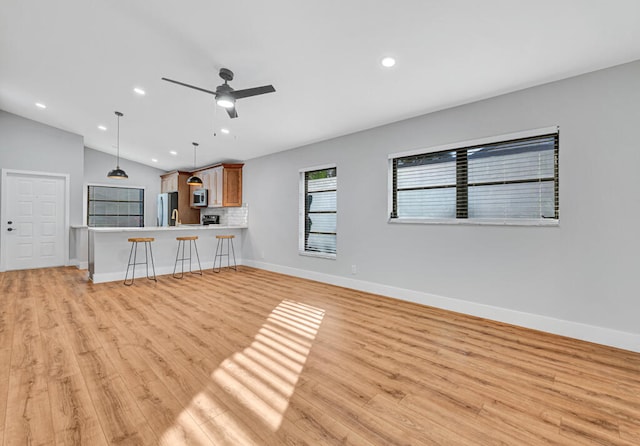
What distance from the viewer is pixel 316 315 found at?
3.63m

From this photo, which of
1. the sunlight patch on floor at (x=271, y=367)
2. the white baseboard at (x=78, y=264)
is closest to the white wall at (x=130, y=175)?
the white baseboard at (x=78, y=264)

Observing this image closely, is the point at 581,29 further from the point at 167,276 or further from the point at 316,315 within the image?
the point at 167,276

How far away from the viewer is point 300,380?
2.17 m

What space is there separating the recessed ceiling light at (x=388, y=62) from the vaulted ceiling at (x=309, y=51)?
0.05 m

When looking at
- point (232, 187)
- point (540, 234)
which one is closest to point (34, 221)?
point (232, 187)

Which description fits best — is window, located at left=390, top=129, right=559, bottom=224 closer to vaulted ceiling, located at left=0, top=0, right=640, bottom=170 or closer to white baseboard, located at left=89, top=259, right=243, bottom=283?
vaulted ceiling, located at left=0, top=0, right=640, bottom=170

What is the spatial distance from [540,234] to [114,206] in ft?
34.8

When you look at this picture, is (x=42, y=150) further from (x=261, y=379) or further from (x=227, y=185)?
(x=261, y=379)

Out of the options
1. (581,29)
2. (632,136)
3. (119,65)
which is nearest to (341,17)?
(581,29)

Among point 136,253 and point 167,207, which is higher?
point 167,207

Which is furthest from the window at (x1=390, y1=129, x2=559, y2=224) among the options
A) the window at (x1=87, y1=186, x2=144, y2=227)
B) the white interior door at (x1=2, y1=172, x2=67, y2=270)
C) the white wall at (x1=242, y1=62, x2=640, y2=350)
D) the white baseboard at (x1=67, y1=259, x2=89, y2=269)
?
the window at (x1=87, y1=186, x2=144, y2=227)

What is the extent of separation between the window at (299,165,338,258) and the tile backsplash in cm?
204

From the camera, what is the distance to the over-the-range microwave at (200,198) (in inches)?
314

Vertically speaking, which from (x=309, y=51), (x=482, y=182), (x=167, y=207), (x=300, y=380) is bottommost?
(x=300, y=380)
